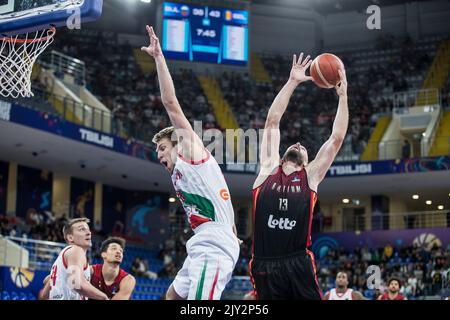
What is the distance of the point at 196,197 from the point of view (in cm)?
639

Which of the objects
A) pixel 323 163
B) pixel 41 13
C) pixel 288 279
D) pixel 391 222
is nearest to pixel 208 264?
pixel 288 279

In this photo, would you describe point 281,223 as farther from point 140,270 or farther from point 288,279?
point 140,270

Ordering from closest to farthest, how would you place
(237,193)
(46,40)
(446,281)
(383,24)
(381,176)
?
(46,40), (446,281), (381,176), (237,193), (383,24)

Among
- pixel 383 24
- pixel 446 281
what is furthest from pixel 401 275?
pixel 383 24

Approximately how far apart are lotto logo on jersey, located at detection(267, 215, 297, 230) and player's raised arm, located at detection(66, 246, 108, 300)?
69.7 inches

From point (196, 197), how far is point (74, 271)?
171 cm

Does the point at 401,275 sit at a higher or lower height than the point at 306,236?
lower

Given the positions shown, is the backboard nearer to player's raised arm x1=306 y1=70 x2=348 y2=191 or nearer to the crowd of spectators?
player's raised arm x1=306 y1=70 x2=348 y2=191

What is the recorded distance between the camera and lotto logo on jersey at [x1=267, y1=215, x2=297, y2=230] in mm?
6488

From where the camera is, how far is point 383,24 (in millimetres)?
34812

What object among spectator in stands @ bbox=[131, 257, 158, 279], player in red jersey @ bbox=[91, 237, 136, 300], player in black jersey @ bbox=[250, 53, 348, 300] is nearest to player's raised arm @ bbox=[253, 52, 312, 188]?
player in black jersey @ bbox=[250, 53, 348, 300]

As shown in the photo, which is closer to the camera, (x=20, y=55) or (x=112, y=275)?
(x=112, y=275)

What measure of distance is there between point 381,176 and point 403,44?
27.9ft
